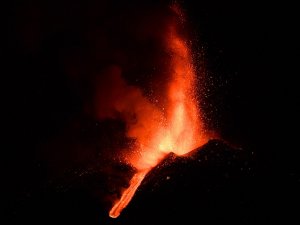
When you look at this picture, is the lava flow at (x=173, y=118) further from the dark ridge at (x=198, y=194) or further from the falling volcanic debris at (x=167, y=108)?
the dark ridge at (x=198, y=194)

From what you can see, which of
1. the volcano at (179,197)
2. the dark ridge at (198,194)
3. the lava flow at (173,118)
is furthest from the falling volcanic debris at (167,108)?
the dark ridge at (198,194)

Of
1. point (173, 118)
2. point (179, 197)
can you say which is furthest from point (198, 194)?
point (173, 118)

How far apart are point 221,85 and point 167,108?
186 centimetres

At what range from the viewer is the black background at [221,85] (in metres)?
10.3

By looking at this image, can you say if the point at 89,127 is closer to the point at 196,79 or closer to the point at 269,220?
the point at 196,79

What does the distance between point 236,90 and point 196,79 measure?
4.12ft

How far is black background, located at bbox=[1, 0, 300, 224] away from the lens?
404 inches

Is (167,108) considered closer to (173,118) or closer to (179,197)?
(173,118)

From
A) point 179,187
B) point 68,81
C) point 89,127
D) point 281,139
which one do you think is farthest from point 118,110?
point 179,187

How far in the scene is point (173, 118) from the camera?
10672 mm

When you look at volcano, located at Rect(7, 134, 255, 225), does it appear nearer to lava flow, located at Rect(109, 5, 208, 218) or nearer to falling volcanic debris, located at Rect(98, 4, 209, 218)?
lava flow, located at Rect(109, 5, 208, 218)

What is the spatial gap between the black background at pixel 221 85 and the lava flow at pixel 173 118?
2.02 ft

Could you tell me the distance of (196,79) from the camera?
1141 centimetres

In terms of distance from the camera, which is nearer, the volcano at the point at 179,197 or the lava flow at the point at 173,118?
the volcano at the point at 179,197
